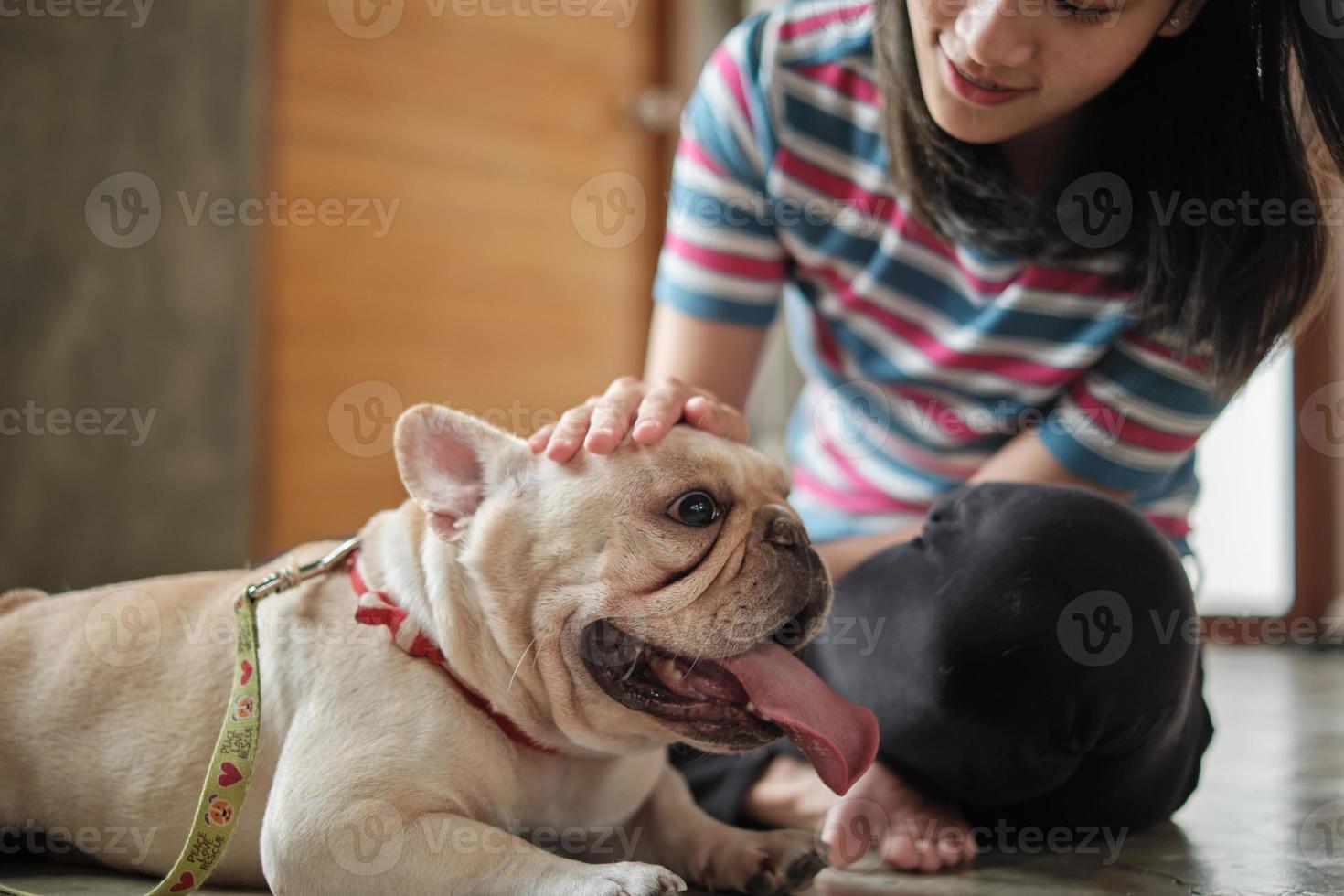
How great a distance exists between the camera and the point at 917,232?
1.43 m

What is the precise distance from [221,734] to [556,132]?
2.82 metres

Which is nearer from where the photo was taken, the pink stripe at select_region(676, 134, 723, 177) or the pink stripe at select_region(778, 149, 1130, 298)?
the pink stripe at select_region(778, 149, 1130, 298)

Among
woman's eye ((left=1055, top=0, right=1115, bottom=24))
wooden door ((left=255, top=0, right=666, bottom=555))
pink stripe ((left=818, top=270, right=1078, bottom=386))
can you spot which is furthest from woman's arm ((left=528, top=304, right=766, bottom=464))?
wooden door ((left=255, top=0, right=666, bottom=555))

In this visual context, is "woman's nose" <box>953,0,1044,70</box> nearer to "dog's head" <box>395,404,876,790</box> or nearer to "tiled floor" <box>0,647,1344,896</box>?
"dog's head" <box>395,404,876,790</box>

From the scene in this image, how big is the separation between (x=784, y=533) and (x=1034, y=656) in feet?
0.92

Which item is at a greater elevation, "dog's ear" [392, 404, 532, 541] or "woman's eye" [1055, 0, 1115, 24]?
"woman's eye" [1055, 0, 1115, 24]

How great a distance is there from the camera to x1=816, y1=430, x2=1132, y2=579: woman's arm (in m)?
1.41

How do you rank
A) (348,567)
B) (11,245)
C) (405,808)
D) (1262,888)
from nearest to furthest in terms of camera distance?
(405,808) < (1262,888) < (348,567) < (11,245)

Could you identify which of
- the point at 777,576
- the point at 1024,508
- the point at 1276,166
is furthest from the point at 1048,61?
the point at 777,576

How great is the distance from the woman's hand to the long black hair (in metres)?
0.36

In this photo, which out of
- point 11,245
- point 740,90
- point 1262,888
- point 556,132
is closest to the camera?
point 1262,888

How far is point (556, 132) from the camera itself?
3.58 metres

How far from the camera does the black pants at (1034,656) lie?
115 cm

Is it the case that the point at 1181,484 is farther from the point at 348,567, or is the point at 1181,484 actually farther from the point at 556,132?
the point at 556,132
